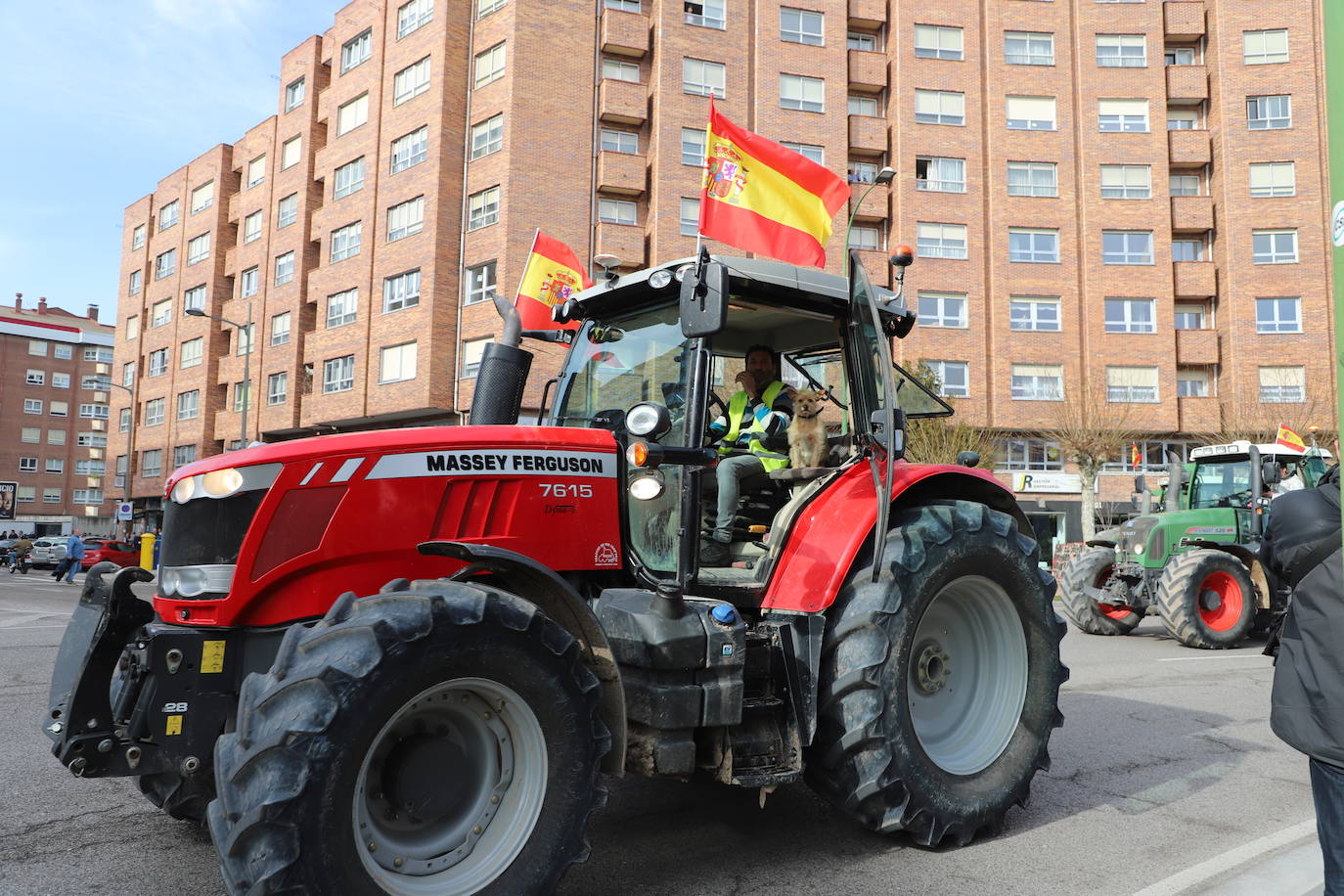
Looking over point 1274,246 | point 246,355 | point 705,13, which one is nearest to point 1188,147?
point 1274,246

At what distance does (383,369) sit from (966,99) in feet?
82.4

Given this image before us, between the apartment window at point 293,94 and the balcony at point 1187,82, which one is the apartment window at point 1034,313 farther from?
the apartment window at point 293,94

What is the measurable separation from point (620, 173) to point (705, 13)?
23.8 ft

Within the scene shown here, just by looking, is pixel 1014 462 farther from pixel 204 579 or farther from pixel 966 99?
pixel 204 579

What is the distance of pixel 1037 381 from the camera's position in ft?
122

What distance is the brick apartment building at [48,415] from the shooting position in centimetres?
7850

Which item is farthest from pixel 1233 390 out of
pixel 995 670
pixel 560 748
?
pixel 560 748

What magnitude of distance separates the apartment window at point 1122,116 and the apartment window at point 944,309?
9.26 m

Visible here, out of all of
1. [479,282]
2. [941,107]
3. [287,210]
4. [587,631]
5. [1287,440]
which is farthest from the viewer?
[287,210]

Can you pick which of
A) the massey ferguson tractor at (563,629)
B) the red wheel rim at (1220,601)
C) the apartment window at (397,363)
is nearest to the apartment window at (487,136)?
the apartment window at (397,363)

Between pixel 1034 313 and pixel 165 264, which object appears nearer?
pixel 1034 313

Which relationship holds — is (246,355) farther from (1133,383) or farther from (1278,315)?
(1278,315)

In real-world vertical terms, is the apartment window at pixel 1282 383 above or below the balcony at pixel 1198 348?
below

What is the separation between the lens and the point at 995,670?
491 cm
